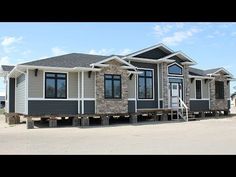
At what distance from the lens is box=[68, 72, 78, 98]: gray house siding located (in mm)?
18875

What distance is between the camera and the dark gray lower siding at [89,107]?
61.7 ft

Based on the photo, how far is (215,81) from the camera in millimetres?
28094

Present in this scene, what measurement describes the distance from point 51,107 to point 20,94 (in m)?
3.53

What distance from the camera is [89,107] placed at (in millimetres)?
18922

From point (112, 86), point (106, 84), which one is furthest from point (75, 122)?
point (112, 86)

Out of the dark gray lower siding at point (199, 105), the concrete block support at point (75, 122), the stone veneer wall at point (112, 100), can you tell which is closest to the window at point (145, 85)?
the stone veneer wall at point (112, 100)

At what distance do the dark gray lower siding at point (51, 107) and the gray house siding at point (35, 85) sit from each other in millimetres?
385

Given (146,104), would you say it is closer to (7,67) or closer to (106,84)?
(106,84)
